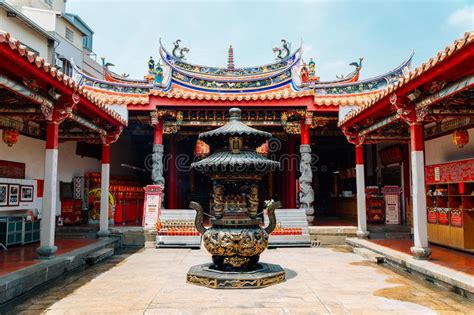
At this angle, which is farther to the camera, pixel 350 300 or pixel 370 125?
pixel 370 125

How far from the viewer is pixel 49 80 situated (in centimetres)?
594

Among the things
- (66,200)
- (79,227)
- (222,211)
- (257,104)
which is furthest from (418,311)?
(66,200)

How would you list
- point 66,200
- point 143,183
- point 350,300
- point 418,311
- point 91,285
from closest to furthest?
point 418,311, point 350,300, point 91,285, point 66,200, point 143,183

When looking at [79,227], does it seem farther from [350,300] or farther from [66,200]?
[350,300]

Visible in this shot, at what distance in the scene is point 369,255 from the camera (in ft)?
25.5

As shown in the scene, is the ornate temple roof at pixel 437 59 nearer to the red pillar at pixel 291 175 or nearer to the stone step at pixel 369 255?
the stone step at pixel 369 255

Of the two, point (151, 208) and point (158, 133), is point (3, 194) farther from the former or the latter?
point (158, 133)

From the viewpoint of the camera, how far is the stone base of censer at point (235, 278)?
507cm

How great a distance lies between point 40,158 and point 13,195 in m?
1.76

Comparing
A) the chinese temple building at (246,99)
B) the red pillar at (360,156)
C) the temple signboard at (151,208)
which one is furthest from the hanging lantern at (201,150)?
the red pillar at (360,156)

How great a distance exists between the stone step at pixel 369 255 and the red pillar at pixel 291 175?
4440 mm

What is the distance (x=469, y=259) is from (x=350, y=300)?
3.46 metres

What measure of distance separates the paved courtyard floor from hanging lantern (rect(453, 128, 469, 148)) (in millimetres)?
3261

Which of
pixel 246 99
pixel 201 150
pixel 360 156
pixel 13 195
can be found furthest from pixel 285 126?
pixel 13 195
